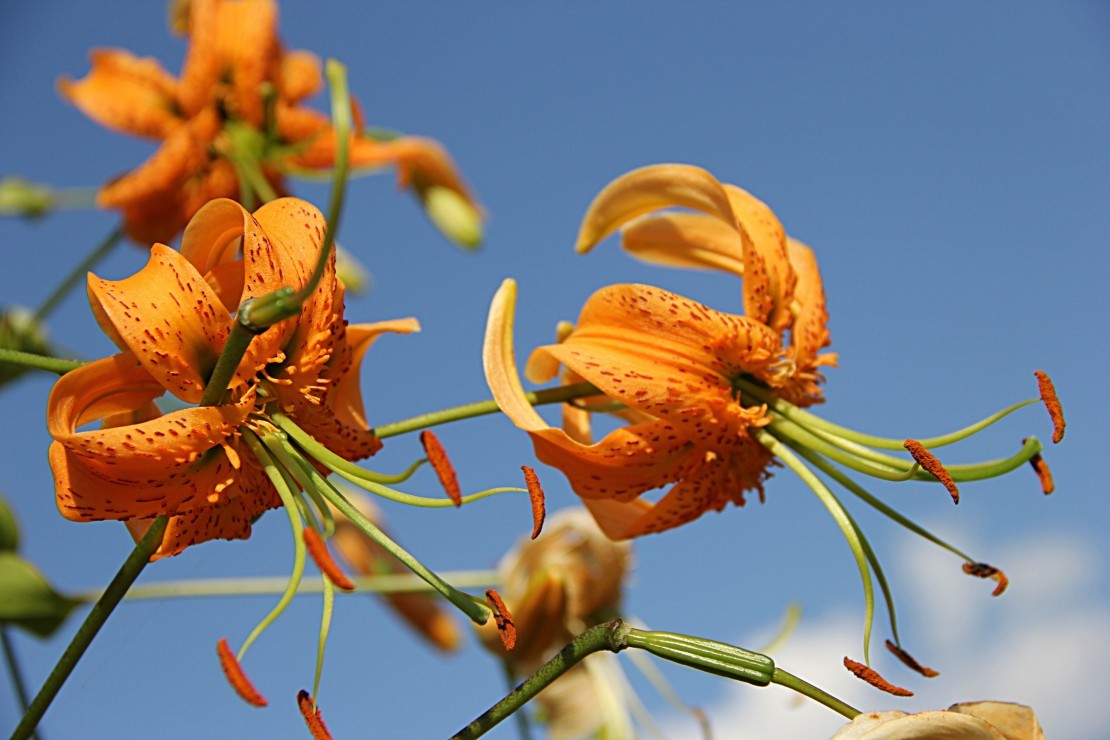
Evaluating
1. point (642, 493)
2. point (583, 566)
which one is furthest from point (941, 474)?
point (583, 566)

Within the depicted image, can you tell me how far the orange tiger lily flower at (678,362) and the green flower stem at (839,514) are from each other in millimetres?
33

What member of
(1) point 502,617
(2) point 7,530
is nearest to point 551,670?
(1) point 502,617

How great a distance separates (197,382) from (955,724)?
0.58 metres

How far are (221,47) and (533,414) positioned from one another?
1092 millimetres

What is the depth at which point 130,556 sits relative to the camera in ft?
2.98

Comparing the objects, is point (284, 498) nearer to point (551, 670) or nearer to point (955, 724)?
point (551, 670)

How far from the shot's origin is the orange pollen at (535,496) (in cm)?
90

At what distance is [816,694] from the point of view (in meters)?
0.82

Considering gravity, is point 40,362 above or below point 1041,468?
below

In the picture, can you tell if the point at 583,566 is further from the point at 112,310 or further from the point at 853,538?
the point at 112,310

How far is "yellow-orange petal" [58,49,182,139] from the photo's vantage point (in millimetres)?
1871

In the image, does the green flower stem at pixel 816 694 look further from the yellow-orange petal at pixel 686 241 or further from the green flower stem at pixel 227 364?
the yellow-orange petal at pixel 686 241

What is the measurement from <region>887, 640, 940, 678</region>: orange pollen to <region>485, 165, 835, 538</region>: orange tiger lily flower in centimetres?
20

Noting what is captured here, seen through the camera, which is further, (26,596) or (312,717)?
(26,596)
